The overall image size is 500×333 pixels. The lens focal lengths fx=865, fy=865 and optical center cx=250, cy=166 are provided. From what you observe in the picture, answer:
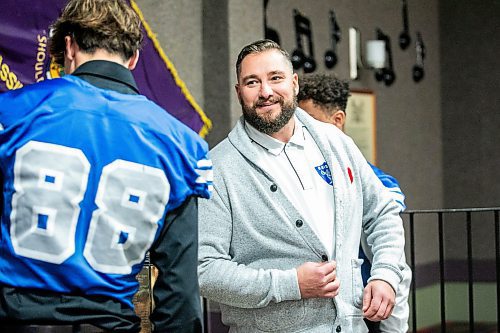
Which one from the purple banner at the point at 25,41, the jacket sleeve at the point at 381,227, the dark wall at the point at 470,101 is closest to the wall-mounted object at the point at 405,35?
the dark wall at the point at 470,101

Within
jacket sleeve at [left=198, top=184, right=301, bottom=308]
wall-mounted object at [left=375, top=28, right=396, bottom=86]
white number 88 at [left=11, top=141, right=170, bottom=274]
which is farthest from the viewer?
wall-mounted object at [left=375, top=28, right=396, bottom=86]

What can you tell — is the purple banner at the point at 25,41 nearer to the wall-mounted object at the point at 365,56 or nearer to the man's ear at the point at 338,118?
the man's ear at the point at 338,118

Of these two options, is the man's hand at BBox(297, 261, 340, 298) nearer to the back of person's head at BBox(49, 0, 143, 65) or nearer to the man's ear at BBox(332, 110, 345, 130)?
the back of person's head at BBox(49, 0, 143, 65)

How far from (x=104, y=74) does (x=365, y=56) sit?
5465 millimetres

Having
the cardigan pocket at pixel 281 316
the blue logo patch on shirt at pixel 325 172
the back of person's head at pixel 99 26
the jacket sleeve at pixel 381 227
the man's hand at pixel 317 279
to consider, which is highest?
the back of person's head at pixel 99 26

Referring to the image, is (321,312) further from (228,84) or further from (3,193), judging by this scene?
(228,84)

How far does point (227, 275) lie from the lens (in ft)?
7.27

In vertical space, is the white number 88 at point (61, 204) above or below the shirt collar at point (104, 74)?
below

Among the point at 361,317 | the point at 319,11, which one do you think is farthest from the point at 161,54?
the point at 361,317

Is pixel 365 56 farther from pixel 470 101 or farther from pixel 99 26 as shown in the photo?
pixel 99 26

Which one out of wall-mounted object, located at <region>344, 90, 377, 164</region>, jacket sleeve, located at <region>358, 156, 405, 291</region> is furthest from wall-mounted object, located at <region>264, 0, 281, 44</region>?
jacket sleeve, located at <region>358, 156, 405, 291</region>

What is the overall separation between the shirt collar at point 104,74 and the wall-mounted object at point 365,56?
207 inches

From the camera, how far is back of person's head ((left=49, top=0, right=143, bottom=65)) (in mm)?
1744

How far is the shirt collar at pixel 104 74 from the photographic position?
1.75m
